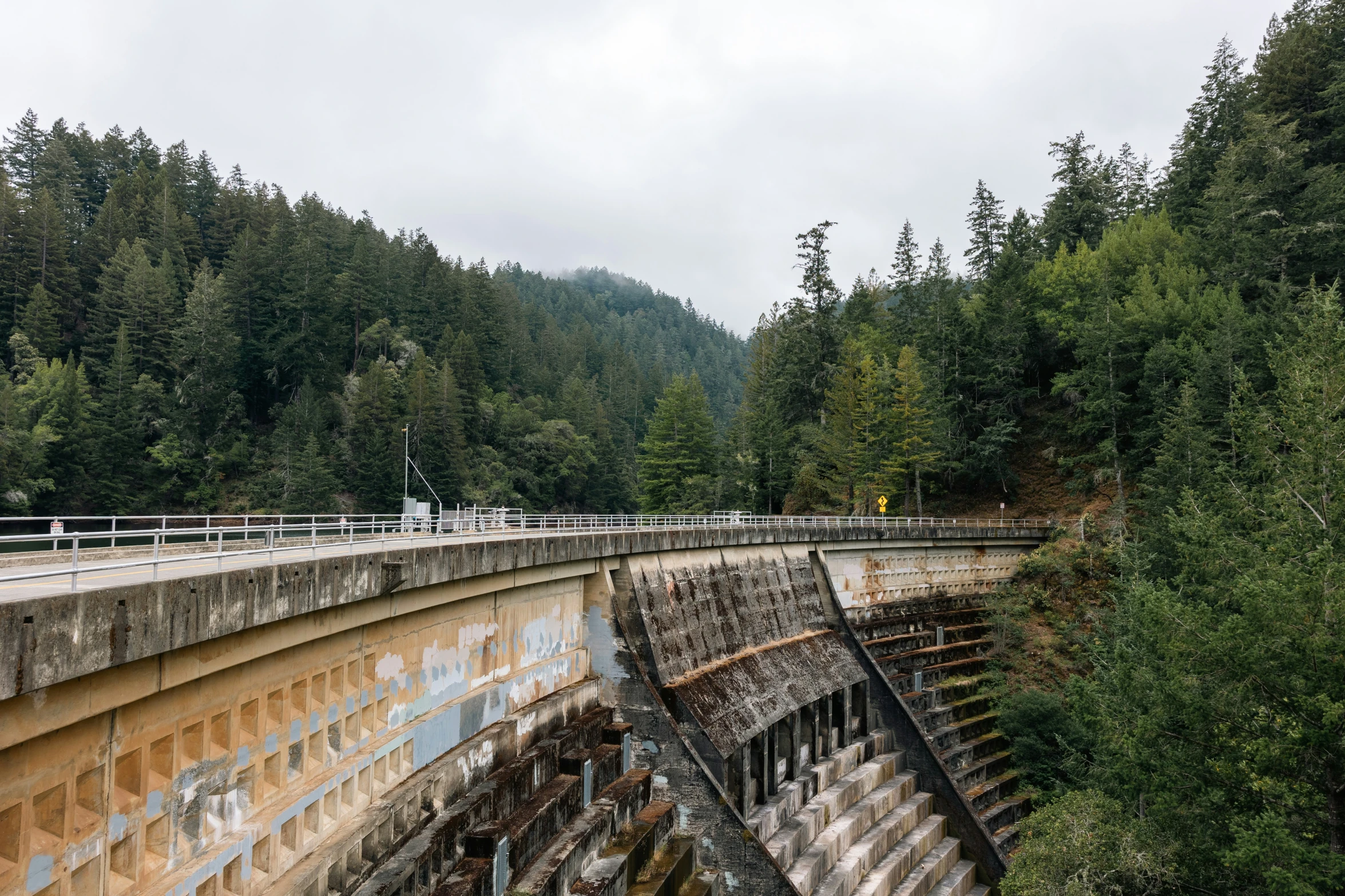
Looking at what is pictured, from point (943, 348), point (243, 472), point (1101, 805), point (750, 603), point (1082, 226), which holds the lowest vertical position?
point (1101, 805)

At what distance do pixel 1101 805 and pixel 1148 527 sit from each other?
19.8 meters

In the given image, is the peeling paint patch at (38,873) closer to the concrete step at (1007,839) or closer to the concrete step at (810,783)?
the concrete step at (810,783)

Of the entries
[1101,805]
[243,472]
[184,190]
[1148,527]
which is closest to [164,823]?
[1101,805]

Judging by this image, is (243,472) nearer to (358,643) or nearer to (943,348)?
(943,348)

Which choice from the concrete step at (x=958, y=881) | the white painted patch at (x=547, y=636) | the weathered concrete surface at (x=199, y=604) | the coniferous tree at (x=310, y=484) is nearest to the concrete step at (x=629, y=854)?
the white painted patch at (x=547, y=636)

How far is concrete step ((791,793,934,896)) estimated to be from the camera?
22109 millimetres

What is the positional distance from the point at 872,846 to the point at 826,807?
1.86m

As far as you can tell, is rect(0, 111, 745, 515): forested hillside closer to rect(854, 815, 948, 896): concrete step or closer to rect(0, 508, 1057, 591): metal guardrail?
rect(0, 508, 1057, 591): metal guardrail

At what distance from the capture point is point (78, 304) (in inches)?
2798

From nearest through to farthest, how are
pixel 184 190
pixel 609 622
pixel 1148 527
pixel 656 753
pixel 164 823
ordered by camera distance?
1. pixel 164 823
2. pixel 656 753
3. pixel 609 622
4. pixel 1148 527
5. pixel 184 190

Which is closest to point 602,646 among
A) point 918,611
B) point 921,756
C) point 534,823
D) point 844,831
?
point 534,823

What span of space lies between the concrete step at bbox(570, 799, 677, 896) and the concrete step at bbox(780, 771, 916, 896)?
490 centimetres

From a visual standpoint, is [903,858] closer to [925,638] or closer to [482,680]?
[925,638]

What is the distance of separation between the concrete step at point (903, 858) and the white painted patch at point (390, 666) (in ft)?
53.4
